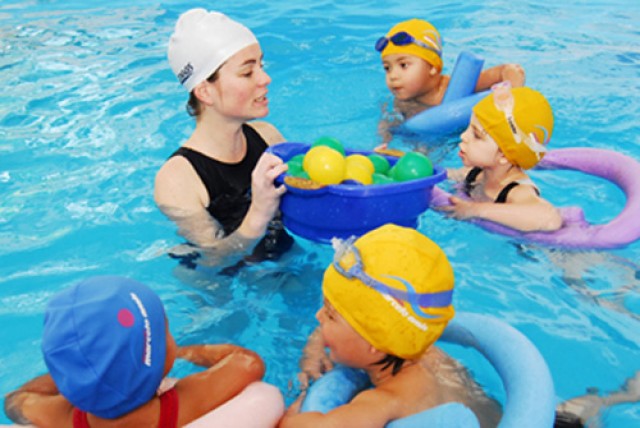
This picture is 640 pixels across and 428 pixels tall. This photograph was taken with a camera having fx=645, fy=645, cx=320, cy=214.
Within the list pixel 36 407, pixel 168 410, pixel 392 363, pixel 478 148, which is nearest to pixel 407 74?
pixel 478 148

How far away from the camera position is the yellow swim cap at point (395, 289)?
8.90ft

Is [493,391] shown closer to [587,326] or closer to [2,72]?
[587,326]

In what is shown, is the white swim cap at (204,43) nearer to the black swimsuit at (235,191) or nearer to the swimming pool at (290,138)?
the black swimsuit at (235,191)

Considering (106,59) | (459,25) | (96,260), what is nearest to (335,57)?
(459,25)

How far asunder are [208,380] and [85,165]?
399 centimetres

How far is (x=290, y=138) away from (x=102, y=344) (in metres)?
4.71

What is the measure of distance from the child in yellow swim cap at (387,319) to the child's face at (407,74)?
3.87 m

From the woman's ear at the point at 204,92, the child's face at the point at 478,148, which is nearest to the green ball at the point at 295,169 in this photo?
the woman's ear at the point at 204,92

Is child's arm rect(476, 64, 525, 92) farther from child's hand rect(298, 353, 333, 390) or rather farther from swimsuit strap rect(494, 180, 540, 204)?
child's hand rect(298, 353, 333, 390)

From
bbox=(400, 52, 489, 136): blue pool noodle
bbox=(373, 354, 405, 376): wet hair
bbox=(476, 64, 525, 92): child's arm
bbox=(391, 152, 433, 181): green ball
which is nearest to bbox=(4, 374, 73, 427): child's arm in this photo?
bbox=(373, 354, 405, 376): wet hair

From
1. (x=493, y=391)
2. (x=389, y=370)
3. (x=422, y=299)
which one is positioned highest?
(x=422, y=299)

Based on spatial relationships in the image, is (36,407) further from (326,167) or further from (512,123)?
(512,123)

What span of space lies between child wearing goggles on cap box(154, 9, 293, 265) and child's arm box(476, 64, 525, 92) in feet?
10.5

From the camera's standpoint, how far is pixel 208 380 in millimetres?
2766
